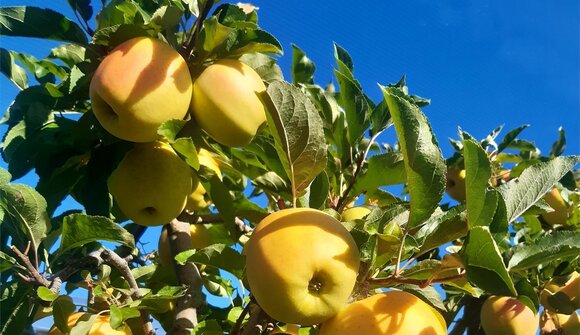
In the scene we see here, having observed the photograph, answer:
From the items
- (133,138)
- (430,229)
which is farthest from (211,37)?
(430,229)

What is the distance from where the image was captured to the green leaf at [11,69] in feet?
5.16

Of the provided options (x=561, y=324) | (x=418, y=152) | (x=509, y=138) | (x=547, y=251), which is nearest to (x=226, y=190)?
(x=418, y=152)

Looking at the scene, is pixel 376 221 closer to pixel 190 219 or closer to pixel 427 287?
pixel 427 287

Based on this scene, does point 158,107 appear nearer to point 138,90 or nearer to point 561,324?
point 138,90

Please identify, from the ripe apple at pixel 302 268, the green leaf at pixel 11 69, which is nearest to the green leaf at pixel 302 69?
the green leaf at pixel 11 69

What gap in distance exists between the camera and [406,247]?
0.98 m

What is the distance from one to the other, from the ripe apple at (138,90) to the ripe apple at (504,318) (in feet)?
4.54

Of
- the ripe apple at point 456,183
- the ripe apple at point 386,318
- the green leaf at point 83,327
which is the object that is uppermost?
the ripe apple at point 386,318

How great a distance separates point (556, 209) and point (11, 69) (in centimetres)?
216

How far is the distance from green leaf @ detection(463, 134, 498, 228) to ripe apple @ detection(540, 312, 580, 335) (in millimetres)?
1845

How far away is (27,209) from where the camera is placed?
1148 millimetres

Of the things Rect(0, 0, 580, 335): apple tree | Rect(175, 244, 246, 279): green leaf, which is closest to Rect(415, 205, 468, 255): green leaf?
Rect(0, 0, 580, 335): apple tree

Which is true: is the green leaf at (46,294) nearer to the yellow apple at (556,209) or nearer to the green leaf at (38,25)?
A: the green leaf at (38,25)

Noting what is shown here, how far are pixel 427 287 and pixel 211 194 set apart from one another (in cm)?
49
